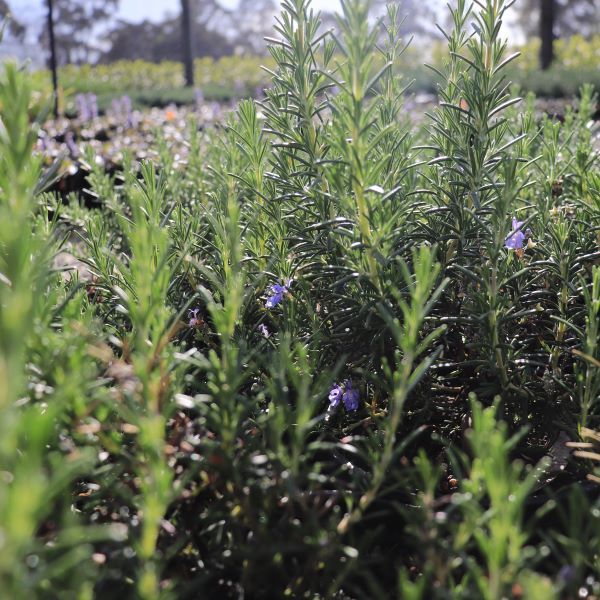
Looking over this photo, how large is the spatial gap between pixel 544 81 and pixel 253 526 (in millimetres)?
12513

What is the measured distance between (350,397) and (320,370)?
10 cm

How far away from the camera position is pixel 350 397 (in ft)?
4.80

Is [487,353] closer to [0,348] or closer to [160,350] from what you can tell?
[160,350]

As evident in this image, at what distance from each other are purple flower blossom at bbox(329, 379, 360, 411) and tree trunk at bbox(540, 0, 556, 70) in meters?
16.9

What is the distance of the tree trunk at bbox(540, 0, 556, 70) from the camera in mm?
15938

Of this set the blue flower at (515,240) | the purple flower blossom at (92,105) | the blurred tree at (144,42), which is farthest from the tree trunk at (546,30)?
the blurred tree at (144,42)

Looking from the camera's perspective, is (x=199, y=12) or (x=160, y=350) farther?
(x=199, y=12)

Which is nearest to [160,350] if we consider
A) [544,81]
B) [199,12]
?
[544,81]

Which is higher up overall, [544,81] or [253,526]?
[544,81]

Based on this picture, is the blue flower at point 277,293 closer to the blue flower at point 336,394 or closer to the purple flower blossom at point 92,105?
the blue flower at point 336,394

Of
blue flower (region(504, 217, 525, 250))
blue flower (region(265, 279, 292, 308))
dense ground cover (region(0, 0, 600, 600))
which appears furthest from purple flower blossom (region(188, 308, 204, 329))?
blue flower (region(504, 217, 525, 250))

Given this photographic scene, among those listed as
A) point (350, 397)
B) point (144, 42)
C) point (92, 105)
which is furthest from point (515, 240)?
point (144, 42)

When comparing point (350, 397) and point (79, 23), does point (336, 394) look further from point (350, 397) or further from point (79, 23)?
point (79, 23)

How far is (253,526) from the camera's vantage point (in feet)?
3.27
